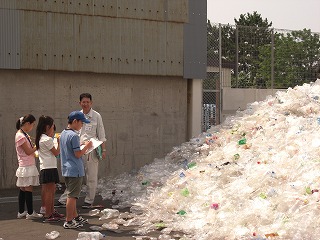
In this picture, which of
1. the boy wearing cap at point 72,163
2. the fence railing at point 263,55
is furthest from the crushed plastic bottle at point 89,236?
the fence railing at point 263,55

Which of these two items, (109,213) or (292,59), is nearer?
(109,213)

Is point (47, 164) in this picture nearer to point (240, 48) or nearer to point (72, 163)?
point (72, 163)

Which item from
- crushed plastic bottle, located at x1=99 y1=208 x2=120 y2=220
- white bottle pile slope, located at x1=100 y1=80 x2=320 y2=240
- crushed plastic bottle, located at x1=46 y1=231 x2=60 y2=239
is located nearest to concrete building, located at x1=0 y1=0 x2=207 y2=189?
white bottle pile slope, located at x1=100 y1=80 x2=320 y2=240

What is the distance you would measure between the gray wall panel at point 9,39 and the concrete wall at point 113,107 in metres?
0.21

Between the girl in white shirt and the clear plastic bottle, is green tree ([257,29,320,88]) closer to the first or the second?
the clear plastic bottle

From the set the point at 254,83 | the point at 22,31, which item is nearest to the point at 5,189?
the point at 22,31

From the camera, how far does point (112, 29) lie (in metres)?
11.3

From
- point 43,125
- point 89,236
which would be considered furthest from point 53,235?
point 43,125

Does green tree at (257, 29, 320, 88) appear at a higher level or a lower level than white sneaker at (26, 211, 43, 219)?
higher

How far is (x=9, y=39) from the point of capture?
10.5 meters

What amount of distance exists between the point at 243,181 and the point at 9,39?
18.0ft

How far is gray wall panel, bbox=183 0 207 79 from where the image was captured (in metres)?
12.0

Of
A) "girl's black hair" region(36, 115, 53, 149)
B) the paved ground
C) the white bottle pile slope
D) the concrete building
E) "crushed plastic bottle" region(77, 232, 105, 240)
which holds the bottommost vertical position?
the paved ground

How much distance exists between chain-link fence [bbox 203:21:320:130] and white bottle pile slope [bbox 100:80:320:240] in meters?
1.47
